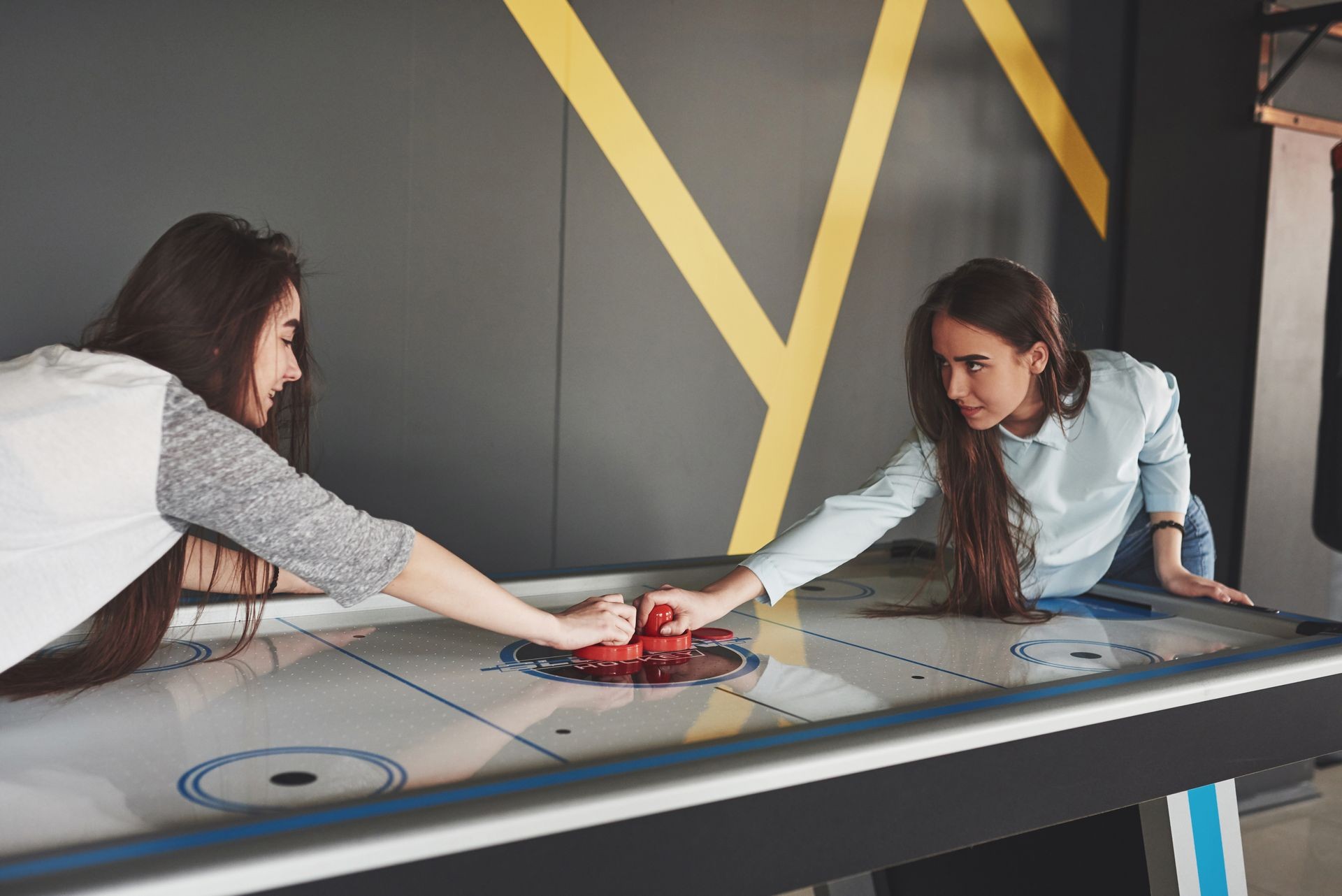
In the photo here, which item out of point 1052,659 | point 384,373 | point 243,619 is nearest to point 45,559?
point 243,619

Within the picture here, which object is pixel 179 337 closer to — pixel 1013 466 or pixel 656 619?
pixel 656 619

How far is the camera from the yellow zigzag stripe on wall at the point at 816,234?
310 cm

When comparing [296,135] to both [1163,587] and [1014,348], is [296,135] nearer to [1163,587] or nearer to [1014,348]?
[1014,348]

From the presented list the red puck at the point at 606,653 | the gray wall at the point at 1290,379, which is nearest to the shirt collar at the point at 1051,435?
the red puck at the point at 606,653

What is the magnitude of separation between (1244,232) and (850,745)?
3.46 metres

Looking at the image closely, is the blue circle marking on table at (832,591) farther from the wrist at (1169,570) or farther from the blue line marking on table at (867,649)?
the wrist at (1169,570)

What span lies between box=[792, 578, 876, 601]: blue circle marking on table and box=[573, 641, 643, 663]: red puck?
1.82 ft

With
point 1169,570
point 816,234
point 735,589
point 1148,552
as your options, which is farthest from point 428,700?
point 816,234

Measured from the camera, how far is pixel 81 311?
2428 millimetres

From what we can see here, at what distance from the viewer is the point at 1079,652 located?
1.68 m

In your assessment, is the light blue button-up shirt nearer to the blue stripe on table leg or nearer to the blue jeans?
the blue jeans

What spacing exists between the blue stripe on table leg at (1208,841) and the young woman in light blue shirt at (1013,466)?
0.38 metres

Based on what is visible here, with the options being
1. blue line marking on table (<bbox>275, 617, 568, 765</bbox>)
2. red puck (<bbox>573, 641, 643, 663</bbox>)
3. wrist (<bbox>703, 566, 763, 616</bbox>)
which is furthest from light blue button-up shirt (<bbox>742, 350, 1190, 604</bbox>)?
blue line marking on table (<bbox>275, 617, 568, 765</bbox>)

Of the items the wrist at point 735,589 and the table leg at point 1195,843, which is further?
the wrist at point 735,589
